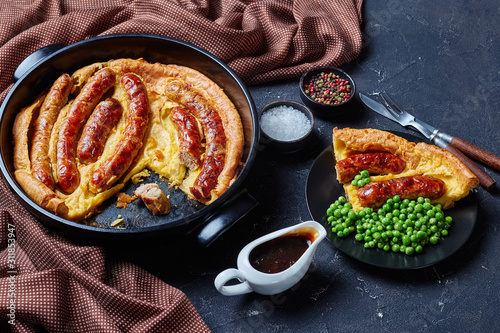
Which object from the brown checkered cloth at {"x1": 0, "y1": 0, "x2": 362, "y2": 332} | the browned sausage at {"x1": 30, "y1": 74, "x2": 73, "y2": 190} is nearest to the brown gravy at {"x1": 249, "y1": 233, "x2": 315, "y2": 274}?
the brown checkered cloth at {"x1": 0, "y1": 0, "x2": 362, "y2": 332}

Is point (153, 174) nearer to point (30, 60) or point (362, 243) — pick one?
point (30, 60)

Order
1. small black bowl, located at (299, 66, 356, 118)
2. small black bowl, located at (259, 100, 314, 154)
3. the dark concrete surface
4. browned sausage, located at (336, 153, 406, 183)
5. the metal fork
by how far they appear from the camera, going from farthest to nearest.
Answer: small black bowl, located at (299, 66, 356, 118) → the metal fork → small black bowl, located at (259, 100, 314, 154) → browned sausage, located at (336, 153, 406, 183) → the dark concrete surface

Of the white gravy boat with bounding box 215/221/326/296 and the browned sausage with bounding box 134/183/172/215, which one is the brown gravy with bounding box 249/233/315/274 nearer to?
the white gravy boat with bounding box 215/221/326/296

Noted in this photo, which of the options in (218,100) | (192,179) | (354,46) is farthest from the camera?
(354,46)

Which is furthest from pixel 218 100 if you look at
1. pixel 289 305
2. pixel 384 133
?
pixel 289 305

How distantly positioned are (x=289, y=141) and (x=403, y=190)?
1046 millimetres

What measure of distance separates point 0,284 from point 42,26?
267 centimetres

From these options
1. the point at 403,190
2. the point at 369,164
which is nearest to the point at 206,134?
the point at 369,164

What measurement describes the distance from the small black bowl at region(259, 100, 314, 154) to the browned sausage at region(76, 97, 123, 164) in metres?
1.31

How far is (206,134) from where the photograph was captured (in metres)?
4.21

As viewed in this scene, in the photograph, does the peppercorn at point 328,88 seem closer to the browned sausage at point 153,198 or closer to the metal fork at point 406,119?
the metal fork at point 406,119

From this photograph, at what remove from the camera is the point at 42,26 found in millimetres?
4805

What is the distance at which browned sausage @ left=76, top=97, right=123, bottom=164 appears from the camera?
4.05m

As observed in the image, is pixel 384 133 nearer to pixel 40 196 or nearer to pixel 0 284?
pixel 40 196
